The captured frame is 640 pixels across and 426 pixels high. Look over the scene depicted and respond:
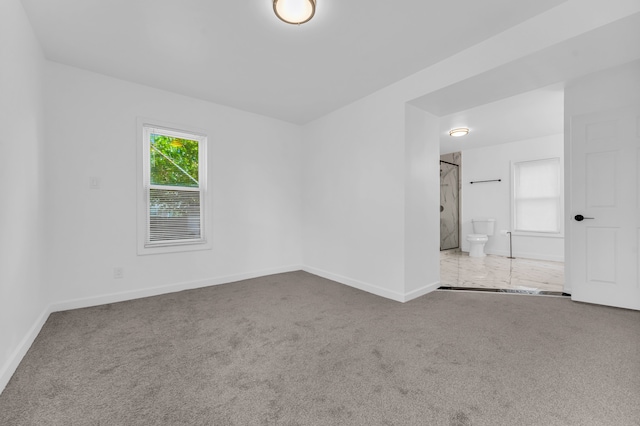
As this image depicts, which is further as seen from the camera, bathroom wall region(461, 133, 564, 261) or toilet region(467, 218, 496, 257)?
toilet region(467, 218, 496, 257)

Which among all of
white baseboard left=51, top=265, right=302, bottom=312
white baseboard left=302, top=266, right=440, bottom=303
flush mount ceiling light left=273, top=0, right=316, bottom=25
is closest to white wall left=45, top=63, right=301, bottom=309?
white baseboard left=51, top=265, right=302, bottom=312

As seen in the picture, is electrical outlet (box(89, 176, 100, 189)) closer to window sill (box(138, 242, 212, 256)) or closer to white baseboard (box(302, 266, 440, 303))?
window sill (box(138, 242, 212, 256))

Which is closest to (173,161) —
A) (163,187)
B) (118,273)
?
(163,187)

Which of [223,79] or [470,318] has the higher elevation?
[223,79]

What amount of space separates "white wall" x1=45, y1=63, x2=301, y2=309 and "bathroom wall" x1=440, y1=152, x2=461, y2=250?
16.7 feet

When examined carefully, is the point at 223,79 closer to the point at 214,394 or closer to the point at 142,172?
the point at 142,172

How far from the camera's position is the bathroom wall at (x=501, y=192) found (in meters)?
5.61

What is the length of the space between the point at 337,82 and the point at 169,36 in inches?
67.9

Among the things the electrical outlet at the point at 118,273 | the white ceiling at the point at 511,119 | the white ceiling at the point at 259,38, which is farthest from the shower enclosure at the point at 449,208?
the electrical outlet at the point at 118,273

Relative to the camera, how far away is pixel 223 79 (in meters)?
3.17

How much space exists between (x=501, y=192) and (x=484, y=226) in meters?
0.85

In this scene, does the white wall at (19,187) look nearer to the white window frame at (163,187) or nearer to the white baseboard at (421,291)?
the white window frame at (163,187)

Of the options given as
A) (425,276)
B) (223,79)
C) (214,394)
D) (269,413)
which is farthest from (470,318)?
(223,79)

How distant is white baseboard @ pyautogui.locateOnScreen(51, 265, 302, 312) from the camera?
289cm
